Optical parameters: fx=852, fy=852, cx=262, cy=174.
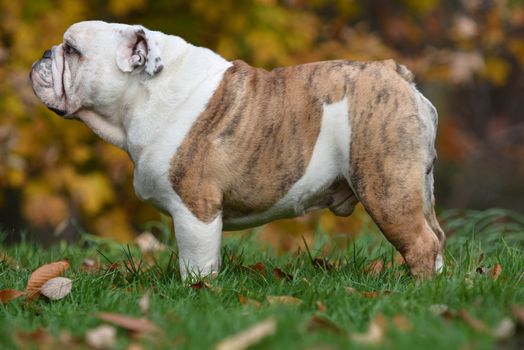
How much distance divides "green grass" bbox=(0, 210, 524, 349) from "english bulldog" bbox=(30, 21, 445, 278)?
26 cm

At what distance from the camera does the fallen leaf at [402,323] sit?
297 cm

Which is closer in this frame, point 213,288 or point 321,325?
point 321,325

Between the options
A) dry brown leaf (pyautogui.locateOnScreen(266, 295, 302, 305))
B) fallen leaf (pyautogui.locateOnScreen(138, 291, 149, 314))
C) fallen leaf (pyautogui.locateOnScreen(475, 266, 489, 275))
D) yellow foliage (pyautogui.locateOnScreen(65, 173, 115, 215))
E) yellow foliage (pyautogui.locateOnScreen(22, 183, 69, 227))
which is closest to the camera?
fallen leaf (pyautogui.locateOnScreen(138, 291, 149, 314))

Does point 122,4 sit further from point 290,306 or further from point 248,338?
point 248,338

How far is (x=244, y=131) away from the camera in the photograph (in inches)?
160

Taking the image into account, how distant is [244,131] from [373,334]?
148 cm

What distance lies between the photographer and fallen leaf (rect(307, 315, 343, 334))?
3.05 metres

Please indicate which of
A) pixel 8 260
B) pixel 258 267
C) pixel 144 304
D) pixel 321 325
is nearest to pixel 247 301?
pixel 144 304

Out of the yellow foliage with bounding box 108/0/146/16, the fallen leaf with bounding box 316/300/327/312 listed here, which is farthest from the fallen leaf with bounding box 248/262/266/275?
the yellow foliage with bounding box 108/0/146/16

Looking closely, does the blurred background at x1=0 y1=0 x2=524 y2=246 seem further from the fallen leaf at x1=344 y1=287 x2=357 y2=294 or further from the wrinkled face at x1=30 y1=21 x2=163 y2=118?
the fallen leaf at x1=344 y1=287 x2=357 y2=294

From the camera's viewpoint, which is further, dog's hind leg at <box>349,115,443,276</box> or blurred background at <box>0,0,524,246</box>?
blurred background at <box>0,0,524,246</box>

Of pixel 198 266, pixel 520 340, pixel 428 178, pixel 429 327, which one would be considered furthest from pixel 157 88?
pixel 520 340

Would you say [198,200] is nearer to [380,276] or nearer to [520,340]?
[380,276]

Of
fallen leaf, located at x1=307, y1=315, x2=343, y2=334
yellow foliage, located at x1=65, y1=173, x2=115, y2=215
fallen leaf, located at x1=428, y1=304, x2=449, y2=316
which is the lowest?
yellow foliage, located at x1=65, y1=173, x2=115, y2=215
